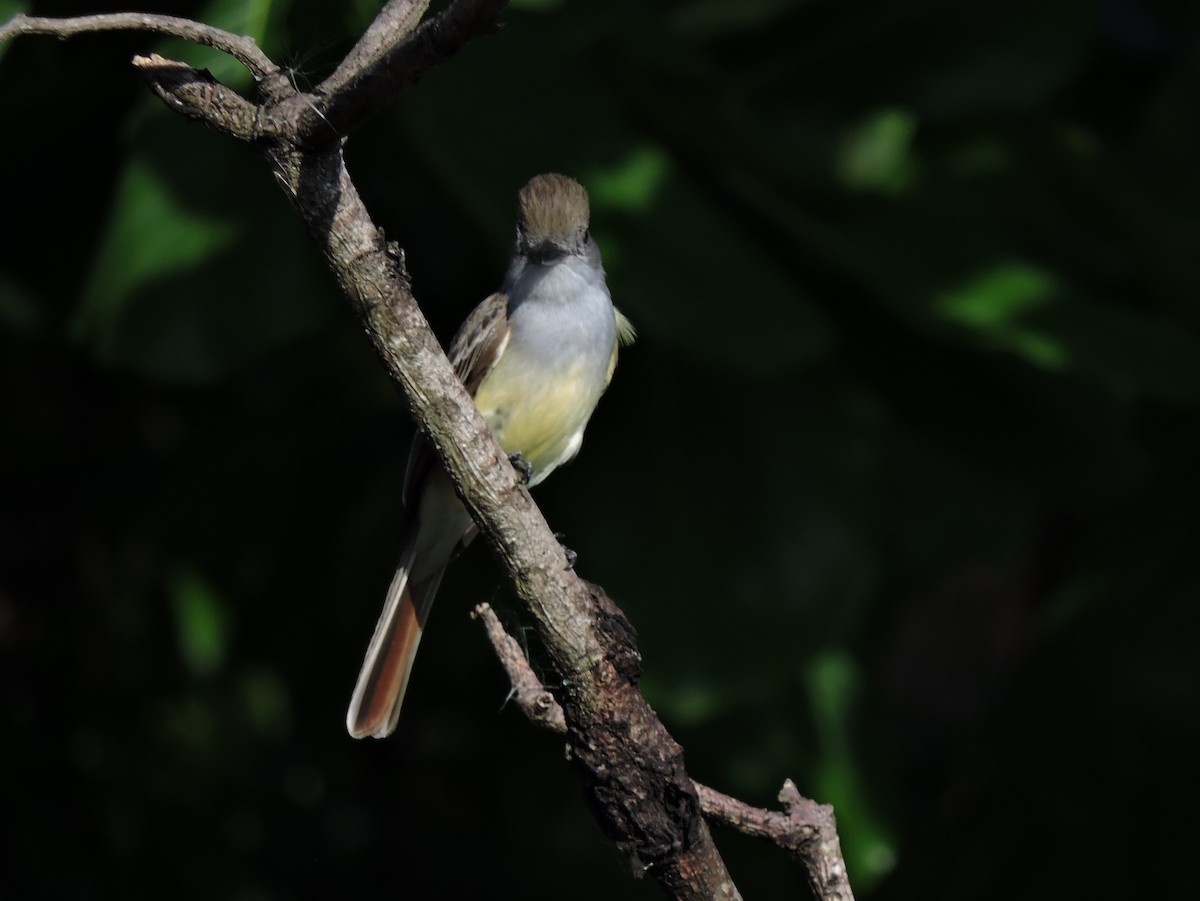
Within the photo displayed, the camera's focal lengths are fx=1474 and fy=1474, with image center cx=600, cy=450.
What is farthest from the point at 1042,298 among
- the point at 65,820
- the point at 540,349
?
the point at 65,820

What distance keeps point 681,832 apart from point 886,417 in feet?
8.11

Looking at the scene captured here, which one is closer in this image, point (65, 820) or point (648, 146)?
point (648, 146)

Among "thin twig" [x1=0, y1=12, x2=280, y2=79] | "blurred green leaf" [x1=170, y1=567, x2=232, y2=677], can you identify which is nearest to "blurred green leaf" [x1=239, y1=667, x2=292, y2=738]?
"blurred green leaf" [x1=170, y1=567, x2=232, y2=677]

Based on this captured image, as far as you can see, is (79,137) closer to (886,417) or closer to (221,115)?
(886,417)

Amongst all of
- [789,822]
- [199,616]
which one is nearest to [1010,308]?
[789,822]

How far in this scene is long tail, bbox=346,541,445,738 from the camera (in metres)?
2.99

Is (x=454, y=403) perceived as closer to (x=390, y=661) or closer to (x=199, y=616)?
(x=390, y=661)

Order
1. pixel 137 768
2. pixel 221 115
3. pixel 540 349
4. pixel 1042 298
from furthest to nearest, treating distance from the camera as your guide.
A: pixel 137 768 → pixel 1042 298 → pixel 540 349 → pixel 221 115

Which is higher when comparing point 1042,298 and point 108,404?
point 1042,298

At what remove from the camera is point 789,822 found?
2047 millimetres

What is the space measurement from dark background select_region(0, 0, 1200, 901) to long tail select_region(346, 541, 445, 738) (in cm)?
66

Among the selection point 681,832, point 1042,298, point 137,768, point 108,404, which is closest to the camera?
point 681,832

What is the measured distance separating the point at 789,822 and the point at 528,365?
149 cm

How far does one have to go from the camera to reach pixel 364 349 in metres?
4.69
